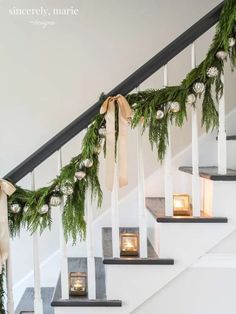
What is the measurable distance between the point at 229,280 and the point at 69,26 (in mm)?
2064

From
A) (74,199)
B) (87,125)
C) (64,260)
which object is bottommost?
(64,260)

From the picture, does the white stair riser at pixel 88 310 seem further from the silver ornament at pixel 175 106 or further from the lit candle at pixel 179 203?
the silver ornament at pixel 175 106

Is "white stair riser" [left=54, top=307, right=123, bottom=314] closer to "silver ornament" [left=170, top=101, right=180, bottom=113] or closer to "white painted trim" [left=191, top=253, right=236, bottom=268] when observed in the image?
"white painted trim" [left=191, top=253, right=236, bottom=268]

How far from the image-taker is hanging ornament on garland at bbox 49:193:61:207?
1553mm

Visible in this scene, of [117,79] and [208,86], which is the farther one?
[117,79]

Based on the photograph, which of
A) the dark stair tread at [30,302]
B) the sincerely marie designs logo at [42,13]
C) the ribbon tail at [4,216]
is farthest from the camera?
the sincerely marie designs logo at [42,13]

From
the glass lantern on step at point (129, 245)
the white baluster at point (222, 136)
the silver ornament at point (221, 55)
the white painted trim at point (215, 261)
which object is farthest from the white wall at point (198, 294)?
the silver ornament at point (221, 55)

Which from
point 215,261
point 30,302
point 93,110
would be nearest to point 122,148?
point 93,110

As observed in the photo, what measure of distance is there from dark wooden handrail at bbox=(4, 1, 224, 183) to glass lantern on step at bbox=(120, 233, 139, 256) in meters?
0.57

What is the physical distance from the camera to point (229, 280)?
169 centimetres

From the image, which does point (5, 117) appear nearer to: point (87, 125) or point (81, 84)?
point (81, 84)

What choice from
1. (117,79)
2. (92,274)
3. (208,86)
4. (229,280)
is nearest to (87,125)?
(208,86)

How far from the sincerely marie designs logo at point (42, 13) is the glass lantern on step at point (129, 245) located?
5.75ft

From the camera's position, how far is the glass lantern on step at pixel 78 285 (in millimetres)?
1687
